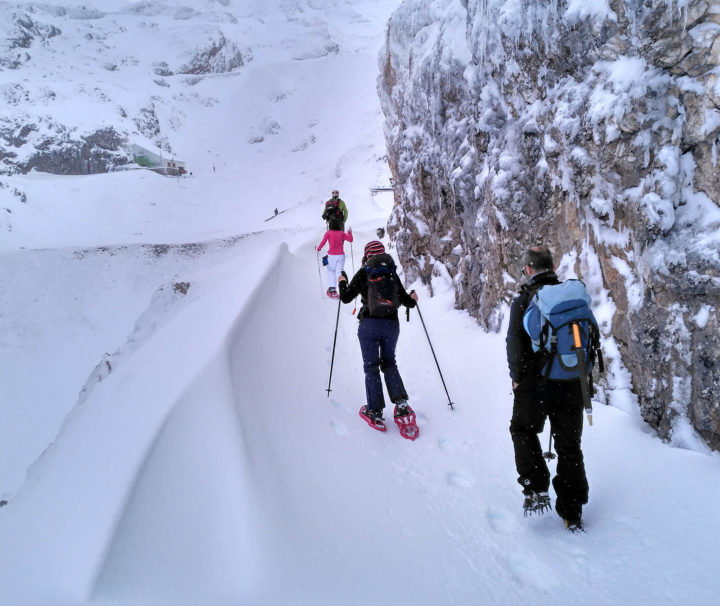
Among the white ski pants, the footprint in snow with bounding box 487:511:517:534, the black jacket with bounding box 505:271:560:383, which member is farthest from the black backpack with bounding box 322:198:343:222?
the footprint in snow with bounding box 487:511:517:534

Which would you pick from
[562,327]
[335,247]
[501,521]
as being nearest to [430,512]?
[501,521]

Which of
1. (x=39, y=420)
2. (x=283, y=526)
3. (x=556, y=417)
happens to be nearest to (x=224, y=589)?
(x=283, y=526)

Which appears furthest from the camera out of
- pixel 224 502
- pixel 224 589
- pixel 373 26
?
pixel 373 26

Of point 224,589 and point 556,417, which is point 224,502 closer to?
point 224,589

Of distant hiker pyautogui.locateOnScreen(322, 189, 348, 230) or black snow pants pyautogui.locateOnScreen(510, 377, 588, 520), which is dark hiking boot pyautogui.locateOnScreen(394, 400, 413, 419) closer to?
black snow pants pyautogui.locateOnScreen(510, 377, 588, 520)

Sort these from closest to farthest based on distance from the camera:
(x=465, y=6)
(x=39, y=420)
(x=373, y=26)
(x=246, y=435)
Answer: (x=246, y=435) → (x=465, y=6) → (x=39, y=420) → (x=373, y=26)

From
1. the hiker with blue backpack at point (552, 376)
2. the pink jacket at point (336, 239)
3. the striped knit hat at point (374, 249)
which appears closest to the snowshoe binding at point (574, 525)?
the hiker with blue backpack at point (552, 376)

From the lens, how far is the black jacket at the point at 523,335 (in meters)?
3.33

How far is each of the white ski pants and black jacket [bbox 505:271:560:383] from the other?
710 centimetres

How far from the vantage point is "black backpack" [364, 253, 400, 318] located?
203 inches

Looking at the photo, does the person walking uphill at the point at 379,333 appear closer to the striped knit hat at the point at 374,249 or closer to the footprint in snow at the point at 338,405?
the striped knit hat at the point at 374,249

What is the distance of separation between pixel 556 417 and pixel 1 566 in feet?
13.9

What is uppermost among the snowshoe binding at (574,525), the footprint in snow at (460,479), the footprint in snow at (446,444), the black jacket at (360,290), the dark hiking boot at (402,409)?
the black jacket at (360,290)

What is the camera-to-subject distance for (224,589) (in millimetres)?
2795
